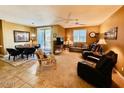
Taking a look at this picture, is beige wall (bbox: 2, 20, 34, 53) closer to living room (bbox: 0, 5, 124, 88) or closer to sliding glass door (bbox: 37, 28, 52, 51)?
living room (bbox: 0, 5, 124, 88)

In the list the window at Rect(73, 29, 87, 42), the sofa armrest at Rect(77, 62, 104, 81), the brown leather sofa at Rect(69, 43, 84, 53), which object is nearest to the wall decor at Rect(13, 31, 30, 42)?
the brown leather sofa at Rect(69, 43, 84, 53)

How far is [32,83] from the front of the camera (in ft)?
8.71

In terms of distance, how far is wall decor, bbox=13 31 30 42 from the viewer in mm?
7032

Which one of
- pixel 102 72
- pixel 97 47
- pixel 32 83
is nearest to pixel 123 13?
pixel 102 72

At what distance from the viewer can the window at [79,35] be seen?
29.7ft

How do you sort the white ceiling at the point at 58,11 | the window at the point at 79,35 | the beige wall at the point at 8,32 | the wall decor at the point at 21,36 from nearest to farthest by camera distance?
the white ceiling at the point at 58,11
the beige wall at the point at 8,32
the wall decor at the point at 21,36
the window at the point at 79,35

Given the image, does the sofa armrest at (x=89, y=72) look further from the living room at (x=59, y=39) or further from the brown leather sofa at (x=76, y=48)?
the brown leather sofa at (x=76, y=48)

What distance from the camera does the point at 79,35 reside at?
365 inches

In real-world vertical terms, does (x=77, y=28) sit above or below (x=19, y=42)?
above

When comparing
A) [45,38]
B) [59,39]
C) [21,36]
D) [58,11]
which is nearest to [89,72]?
[58,11]

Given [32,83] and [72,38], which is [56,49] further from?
[32,83]

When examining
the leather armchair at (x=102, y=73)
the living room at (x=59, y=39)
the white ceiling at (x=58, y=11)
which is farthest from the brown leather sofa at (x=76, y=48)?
the leather armchair at (x=102, y=73)

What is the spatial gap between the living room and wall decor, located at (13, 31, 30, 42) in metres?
0.08
